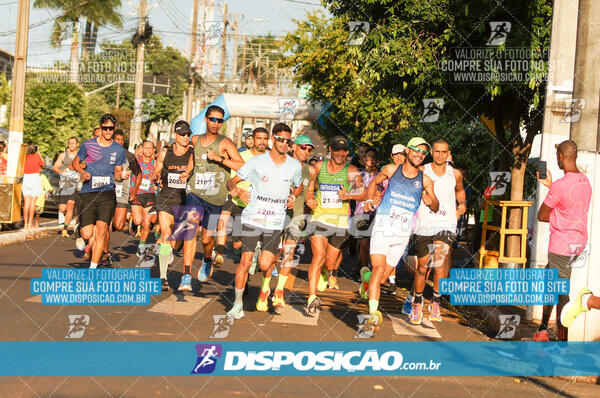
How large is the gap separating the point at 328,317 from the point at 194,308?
156cm

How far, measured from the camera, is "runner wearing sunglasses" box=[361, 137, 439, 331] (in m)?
8.71

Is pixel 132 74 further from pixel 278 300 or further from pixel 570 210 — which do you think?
pixel 570 210

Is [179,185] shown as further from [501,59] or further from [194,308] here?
[501,59]

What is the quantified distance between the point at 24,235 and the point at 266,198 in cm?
934

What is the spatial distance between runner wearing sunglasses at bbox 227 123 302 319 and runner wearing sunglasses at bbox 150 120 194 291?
1.51m

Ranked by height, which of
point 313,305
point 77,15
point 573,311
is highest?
point 77,15

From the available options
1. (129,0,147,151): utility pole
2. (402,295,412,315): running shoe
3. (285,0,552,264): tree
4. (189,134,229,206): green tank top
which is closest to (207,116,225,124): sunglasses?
(189,134,229,206): green tank top

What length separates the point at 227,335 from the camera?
7797 millimetres

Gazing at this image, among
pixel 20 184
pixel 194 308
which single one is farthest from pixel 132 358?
pixel 20 184

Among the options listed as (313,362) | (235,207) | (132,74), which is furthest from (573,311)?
(132,74)

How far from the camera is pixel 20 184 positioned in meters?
17.7

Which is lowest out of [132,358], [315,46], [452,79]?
[132,358]

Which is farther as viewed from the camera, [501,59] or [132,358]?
[501,59]

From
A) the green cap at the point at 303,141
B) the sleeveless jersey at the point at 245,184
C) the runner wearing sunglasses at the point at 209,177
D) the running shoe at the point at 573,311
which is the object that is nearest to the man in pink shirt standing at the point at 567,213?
the running shoe at the point at 573,311
